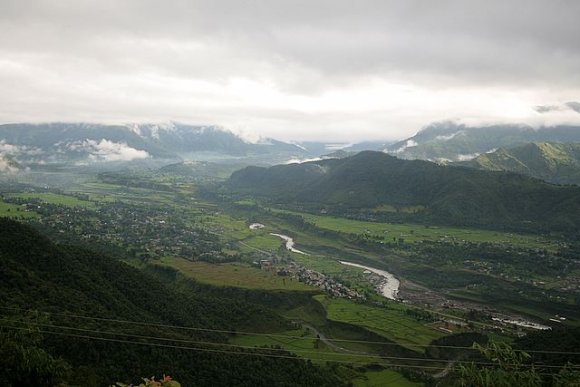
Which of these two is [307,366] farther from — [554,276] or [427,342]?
[554,276]

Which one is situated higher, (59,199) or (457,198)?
(457,198)

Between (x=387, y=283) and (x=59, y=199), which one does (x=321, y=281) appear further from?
(x=59, y=199)

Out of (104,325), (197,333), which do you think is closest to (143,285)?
(197,333)

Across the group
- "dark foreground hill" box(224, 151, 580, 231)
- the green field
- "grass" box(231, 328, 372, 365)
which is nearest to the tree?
"grass" box(231, 328, 372, 365)

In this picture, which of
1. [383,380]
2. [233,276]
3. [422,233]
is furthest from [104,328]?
[422,233]

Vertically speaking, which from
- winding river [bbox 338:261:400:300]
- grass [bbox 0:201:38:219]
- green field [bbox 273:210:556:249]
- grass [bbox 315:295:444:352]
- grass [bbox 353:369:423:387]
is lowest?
grass [bbox 353:369:423:387]

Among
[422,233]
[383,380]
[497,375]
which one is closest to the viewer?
[497,375]

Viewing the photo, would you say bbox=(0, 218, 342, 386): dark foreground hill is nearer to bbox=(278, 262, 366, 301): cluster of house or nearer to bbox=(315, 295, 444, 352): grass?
bbox=(315, 295, 444, 352): grass
